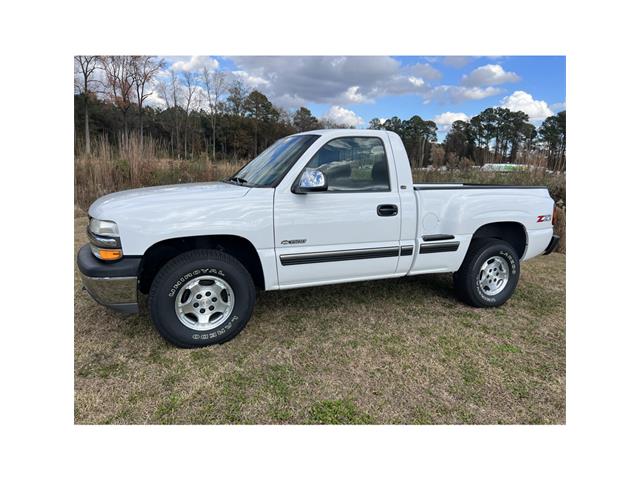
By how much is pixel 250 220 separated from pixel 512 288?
10.6ft

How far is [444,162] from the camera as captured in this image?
33.8 feet

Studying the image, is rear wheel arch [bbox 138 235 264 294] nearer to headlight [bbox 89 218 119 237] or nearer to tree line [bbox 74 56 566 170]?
headlight [bbox 89 218 119 237]

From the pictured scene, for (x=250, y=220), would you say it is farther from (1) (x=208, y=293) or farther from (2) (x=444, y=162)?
(2) (x=444, y=162)

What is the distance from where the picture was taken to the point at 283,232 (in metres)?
3.43

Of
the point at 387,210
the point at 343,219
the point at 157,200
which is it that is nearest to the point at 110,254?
the point at 157,200

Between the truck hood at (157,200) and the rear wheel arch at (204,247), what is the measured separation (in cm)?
33

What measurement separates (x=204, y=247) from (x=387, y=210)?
1.80 m

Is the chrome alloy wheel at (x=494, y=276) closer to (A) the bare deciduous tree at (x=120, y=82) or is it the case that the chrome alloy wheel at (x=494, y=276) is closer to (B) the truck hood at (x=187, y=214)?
(B) the truck hood at (x=187, y=214)

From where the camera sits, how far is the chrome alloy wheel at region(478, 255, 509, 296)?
4.41 meters

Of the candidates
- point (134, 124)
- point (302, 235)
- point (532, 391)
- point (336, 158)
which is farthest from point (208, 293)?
point (134, 124)

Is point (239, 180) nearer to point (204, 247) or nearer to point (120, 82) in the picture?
point (204, 247)

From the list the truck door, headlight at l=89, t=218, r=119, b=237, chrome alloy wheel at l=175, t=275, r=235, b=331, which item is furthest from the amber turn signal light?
the truck door

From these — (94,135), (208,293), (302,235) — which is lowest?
(208,293)

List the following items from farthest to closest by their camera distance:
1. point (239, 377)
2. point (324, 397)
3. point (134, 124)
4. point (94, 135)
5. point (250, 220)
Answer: point (134, 124)
point (94, 135)
point (250, 220)
point (239, 377)
point (324, 397)
